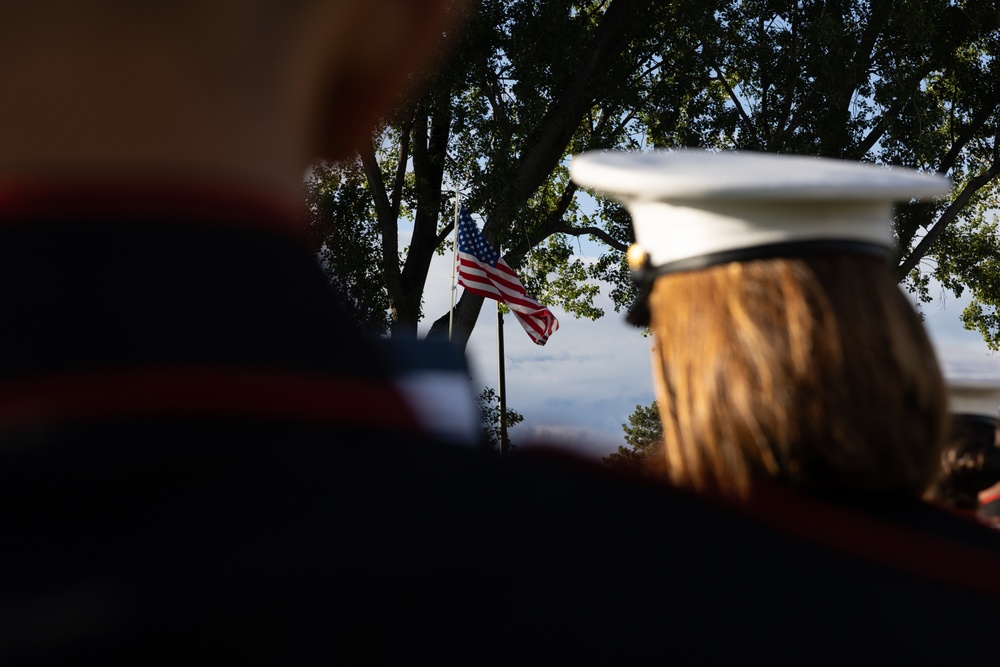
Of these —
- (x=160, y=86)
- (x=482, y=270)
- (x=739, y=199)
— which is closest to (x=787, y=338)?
(x=739, y=199)

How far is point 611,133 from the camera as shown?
17.8 metres

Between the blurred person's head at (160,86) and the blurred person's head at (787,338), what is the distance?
742mm

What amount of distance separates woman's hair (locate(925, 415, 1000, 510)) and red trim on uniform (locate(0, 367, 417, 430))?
3.51 m

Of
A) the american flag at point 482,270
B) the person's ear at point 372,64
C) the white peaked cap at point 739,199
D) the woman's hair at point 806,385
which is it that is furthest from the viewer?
the american flag at point 482,270

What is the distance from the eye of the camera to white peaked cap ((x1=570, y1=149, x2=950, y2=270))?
1.45 m

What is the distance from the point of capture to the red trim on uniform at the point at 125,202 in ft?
1.40

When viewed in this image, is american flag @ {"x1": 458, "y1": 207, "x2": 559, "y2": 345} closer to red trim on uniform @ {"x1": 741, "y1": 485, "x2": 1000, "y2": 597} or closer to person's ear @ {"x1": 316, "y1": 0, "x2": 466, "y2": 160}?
red trim on uniform @ {"x1": 741, "y1": 485, "x2": 1000, "y2": 597}

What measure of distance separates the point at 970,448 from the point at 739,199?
8.80ft

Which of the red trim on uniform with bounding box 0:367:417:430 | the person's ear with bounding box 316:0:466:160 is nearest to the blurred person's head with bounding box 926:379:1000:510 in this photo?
the person's ear with bounding box 316:0:466:160

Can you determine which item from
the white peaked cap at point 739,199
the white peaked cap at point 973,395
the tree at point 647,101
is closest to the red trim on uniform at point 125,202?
the white peaked cap at point 739,199

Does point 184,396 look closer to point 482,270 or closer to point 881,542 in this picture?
point 881,542

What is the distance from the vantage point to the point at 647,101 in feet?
56.4

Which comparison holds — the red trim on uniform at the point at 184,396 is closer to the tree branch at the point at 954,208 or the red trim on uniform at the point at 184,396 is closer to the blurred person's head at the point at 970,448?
the blurred person's head at the point at 970,448

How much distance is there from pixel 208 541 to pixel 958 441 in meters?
3.81
